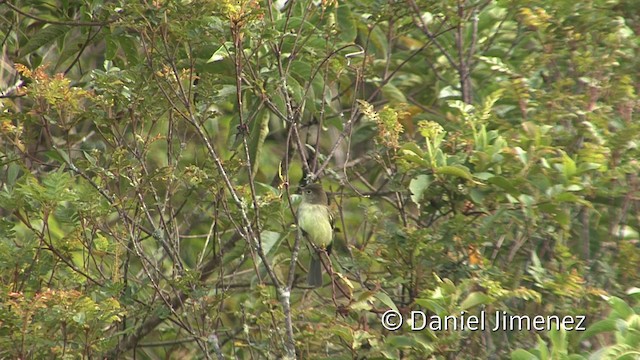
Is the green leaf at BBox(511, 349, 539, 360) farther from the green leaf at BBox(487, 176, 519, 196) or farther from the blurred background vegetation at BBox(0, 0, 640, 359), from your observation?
the green leaf at BBox(487, 176, 519, 196)

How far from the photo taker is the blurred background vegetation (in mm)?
3697

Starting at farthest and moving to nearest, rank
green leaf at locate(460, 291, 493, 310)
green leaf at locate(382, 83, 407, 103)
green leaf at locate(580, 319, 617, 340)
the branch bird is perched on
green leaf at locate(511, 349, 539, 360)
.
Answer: green leaf at locate(382, 83, 407, 103) → the branch bird is perched on → green leaf at locate(460, 291, 493, 310) → green leaf at locate(580, 319, 617, 340) → green leaf at locate(511, 349, 539, 360)

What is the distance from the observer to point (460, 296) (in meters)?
3.78

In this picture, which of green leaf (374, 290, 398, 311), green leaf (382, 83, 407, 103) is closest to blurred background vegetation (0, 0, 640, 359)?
green leaf (374, 290, 398, 311)

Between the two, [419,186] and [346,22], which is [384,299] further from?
[346,22]

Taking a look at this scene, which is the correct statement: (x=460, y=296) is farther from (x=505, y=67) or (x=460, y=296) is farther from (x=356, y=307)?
(x=505, y=67)

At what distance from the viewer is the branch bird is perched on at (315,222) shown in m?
4.59

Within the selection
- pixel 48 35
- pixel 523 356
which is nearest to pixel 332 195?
pixel 48 35

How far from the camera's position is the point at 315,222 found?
463cm

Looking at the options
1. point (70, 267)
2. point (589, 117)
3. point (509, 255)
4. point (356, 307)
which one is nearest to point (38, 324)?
point (70, 267)

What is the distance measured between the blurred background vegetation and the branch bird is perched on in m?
0.11

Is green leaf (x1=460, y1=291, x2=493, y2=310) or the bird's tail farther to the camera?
the bird's tail

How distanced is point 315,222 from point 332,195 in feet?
0.47

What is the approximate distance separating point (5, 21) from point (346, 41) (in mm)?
1473
